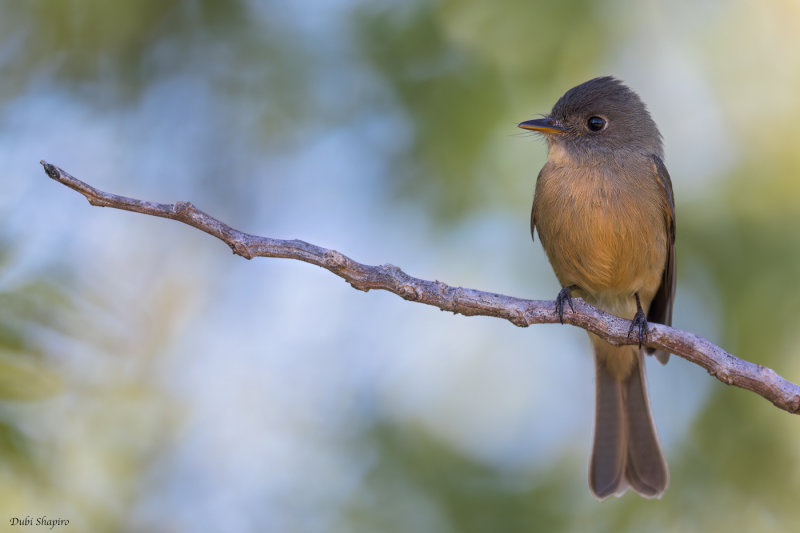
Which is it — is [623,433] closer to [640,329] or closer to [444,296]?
[640,329]

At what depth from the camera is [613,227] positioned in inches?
179

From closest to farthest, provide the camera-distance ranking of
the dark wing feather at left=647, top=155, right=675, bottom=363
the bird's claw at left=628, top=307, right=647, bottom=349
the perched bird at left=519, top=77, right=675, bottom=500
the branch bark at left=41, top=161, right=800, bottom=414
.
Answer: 1. the branch bark at left=41, top=161, right=800, bottom=414
2. the bird's claw at left=628, top=307, right=647, bottom=349
3. the perched bird at left=519, top=77, right=675, bottom=500
4. the dark wing feather at left=647, top=155, right=675, bottom=363

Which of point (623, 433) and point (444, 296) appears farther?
point (623, 433)

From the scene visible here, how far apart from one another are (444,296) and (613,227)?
151 cm

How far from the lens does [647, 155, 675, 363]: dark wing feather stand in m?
4.79

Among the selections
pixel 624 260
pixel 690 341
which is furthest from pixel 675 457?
pixel 690 341

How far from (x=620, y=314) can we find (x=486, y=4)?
86.9 inches

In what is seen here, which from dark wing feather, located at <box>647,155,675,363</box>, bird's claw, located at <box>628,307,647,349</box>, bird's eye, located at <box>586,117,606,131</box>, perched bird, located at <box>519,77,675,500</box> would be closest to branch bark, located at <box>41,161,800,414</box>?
bird's claw, located at <box>628,307,647,349</box>

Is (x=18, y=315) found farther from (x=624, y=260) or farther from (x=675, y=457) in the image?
(x=675, y=457)

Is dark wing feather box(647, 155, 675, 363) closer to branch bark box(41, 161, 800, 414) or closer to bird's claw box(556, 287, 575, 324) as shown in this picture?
bird's claw box(556, 287, 575, 324)

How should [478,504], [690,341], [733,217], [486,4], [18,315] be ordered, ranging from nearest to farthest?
1. [690,341]
2. [18,315]
3. [478,504]
4. [733,217]
5. [486,4]

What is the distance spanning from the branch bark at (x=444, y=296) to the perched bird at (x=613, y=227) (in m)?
0.67

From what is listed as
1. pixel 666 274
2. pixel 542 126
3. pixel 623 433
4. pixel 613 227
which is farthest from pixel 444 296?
pixel 623 433

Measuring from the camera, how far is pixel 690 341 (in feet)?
11.3
